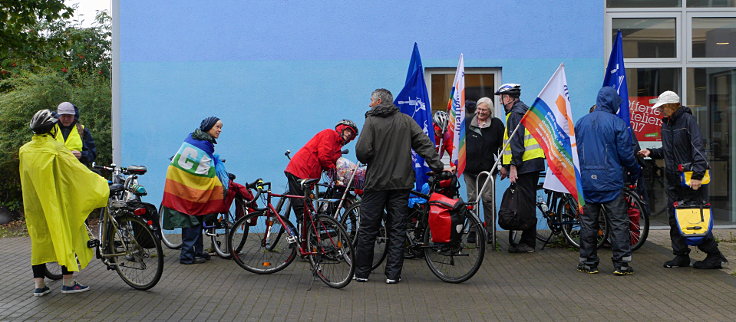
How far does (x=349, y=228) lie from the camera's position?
8.30 metres

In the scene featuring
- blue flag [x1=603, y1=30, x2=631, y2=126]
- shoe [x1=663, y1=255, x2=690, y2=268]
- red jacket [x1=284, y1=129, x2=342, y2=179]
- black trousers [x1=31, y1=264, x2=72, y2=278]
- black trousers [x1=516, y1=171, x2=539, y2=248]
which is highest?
blue flag [x1=603, y1=30, x2=631, y2=126]

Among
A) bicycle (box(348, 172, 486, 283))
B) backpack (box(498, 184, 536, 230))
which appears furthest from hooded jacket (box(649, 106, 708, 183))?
bicycle (box(348, 172, 486, 283))

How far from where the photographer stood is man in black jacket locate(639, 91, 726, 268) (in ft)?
25.1

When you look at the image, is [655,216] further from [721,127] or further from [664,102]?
[664,102]

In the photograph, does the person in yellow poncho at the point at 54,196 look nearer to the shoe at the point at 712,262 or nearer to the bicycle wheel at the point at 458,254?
the bicycle wheel at the point at 458,254

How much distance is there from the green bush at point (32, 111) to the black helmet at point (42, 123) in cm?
596

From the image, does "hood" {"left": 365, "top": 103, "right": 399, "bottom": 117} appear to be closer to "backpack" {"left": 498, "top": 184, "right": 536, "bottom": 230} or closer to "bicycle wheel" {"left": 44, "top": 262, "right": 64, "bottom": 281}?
"backpack" {"left": 498, "top": 184, "right": 536, "bottom": 230}

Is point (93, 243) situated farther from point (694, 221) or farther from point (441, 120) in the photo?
point (694, 221)

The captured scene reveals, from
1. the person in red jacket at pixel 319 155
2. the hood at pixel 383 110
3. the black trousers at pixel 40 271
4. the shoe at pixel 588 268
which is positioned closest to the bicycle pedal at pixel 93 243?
the black trousers at pixel 40 271

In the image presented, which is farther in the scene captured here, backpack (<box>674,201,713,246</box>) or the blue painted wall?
the blue painted wall

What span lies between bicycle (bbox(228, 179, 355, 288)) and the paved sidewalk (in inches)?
6.0

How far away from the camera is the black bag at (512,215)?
8.54 m

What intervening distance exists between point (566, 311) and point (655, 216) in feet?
17.0

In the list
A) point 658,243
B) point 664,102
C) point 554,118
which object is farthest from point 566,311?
point 658,243
